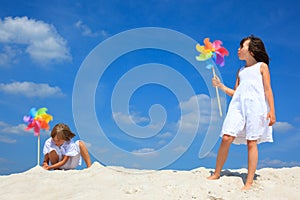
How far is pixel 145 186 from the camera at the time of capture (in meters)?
3.90

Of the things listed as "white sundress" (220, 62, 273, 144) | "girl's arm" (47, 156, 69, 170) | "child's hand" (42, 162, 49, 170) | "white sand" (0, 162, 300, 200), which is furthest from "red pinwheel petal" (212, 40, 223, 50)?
"child's hand" (42, 162, 49, 170)

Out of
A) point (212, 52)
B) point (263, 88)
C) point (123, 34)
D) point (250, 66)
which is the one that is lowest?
point (263, 88)

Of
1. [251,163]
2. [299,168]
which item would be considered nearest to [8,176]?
[251,163]

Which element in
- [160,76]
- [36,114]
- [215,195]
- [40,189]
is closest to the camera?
[215,195]

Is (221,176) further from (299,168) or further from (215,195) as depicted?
(299,168)

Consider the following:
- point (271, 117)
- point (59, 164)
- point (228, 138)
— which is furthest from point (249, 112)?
point (59, 164)

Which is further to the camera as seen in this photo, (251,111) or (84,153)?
(84,153)

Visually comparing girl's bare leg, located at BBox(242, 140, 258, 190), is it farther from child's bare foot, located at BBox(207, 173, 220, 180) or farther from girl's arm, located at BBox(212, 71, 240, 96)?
girl's arm, located at BBox(212, 71, 240, 96)

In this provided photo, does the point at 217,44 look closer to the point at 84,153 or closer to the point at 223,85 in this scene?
the point at 223,85

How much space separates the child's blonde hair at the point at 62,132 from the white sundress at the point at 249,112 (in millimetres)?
3030

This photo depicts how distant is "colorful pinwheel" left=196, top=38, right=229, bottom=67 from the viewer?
523 cm

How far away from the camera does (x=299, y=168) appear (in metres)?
5.49

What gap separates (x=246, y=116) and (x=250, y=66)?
71 centimetres

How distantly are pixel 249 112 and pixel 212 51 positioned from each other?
56.3 inches
